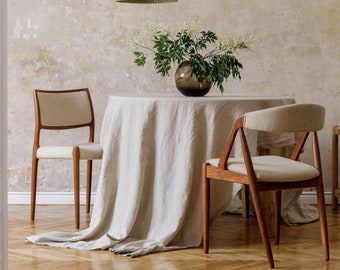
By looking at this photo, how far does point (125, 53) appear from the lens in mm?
5469

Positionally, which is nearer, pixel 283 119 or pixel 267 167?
pixel 283 119

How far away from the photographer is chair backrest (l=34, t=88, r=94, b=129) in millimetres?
4859

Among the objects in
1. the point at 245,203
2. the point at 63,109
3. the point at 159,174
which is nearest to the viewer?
the point at 159,174

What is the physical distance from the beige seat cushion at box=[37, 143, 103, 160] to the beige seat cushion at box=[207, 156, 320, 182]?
1146 millimetres

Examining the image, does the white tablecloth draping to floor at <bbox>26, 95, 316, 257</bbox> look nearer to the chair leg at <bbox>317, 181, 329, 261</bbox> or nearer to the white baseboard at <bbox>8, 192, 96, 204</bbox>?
the chair leg at <bbox>317, 181, 329, 261</bbox>

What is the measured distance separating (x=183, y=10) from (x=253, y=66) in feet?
2.33

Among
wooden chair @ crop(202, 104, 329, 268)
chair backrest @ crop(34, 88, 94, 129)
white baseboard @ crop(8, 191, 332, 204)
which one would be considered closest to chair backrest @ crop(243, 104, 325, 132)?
wooden chair @ crop(202, 104, 329, 268)

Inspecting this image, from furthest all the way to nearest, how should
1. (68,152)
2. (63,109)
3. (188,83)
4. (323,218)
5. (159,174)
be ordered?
1. (63,109)
2. (68,152)
3. (188,83)
4. (159,174)
5. (323,218)

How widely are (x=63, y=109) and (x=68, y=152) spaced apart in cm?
50

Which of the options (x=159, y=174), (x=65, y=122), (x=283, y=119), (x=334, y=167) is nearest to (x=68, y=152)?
(x=65, y=122)

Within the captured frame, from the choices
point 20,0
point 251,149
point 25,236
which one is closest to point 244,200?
point 251,149

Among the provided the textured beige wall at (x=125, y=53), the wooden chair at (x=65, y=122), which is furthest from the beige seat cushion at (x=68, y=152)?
the textured beige wall at (x=125, y=53)

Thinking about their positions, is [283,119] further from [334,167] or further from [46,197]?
[46,197]

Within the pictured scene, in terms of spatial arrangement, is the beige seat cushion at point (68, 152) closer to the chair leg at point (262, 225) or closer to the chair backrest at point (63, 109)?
the chair backrest at point (63, 109)
